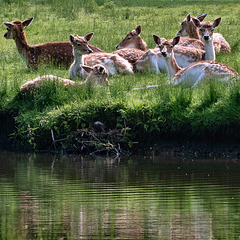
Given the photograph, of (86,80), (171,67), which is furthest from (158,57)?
(86,80)

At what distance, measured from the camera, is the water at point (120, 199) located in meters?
6.96

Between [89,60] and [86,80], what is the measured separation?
2391mm

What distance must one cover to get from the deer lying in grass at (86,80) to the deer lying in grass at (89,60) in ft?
3.55

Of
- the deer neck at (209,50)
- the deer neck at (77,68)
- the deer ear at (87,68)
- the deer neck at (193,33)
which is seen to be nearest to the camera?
the deer ear at (87,68)

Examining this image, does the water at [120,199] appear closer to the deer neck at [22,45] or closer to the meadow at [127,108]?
the meadow at [127,108]

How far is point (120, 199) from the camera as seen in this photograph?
8.49 metres

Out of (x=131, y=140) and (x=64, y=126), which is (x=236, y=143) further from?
(x=64, y=126)

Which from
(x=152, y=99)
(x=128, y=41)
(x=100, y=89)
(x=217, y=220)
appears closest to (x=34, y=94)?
(x=100, y=89)

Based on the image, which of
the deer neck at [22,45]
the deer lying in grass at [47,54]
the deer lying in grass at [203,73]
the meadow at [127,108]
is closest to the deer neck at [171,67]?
the meadow at [127,108]

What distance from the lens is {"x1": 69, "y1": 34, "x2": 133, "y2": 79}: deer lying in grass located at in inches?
664

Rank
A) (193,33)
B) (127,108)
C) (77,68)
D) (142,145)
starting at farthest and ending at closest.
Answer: (193,33), (77,68), (127,108), (142,145)

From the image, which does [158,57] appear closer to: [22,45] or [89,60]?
[89,60]

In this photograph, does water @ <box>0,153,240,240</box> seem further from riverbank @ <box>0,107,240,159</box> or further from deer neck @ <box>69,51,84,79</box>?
deer neck @ <box>69,51,84,79</box>

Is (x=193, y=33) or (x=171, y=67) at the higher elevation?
(x=193, y=33)
